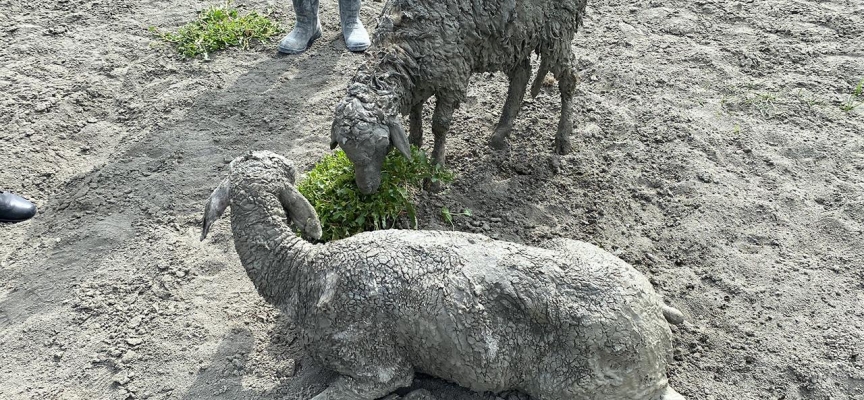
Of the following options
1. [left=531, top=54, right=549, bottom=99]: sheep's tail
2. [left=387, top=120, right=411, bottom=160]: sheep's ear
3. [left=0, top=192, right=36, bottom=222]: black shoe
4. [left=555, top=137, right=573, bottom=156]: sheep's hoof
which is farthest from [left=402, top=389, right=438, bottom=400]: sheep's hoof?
[left=0, top=192, right=36, bottom=222]: black shoe

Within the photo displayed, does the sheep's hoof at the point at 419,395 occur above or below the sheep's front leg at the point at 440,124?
below

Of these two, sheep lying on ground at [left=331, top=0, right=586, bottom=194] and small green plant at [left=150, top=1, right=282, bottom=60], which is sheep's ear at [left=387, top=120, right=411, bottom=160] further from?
small green plant at [left=150, top=1, right=282, bottom=60]

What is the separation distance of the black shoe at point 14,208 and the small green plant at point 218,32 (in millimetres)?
2385

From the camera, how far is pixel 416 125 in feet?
17.5

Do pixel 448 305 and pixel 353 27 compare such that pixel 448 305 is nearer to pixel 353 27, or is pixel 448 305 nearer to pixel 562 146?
pixel 562 146

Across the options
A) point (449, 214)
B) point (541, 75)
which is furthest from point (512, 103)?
point (449, 214)

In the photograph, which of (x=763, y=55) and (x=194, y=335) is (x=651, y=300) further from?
(x=763, y=55)

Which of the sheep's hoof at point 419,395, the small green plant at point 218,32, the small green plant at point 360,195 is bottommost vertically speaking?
the sheep's hoof at point 419,395

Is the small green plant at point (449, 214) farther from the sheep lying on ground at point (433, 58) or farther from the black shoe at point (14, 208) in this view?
the black shoe at point (14, 208)

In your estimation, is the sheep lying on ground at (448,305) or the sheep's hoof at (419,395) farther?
the sheep's hoof at (419,395)

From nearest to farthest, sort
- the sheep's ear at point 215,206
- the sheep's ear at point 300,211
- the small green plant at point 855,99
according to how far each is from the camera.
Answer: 1. the sheep's ear at point 215,206
2. the sheep's ear at point 300,211
3. the small green plant at point 855,99

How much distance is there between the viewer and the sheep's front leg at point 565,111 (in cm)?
547

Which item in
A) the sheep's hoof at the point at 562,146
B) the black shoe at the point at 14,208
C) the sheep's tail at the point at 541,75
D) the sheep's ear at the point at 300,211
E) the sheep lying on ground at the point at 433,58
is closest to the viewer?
the sheep's ear at the point at 300,211

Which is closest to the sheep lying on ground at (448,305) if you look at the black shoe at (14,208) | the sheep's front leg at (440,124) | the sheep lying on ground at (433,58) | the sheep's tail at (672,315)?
the sheep's tail at (672,315)
